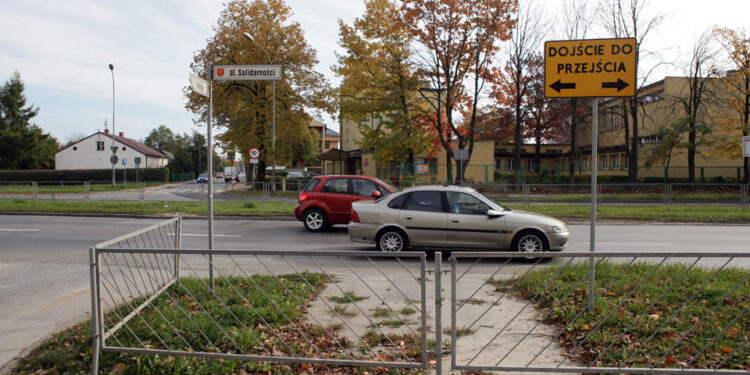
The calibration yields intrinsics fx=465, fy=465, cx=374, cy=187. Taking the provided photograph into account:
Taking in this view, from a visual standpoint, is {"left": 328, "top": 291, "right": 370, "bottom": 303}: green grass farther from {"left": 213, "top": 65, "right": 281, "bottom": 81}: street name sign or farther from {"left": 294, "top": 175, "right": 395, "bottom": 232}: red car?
{"left": 294, "top": 175, "right": 395, "bottom": 232}: red car

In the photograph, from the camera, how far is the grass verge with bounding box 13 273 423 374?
376 centimetres

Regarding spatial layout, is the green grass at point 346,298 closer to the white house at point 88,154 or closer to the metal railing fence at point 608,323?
the metal railing fence at point 608,323

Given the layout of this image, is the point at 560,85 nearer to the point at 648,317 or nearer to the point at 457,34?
the point at 648,317

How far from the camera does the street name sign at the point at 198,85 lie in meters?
5.21

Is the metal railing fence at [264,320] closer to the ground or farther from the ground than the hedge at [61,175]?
closer to the ground

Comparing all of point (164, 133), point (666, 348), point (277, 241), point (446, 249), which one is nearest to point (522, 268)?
point (446, 249)

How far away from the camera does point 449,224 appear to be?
29.4 feet

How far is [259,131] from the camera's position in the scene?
33844 mm

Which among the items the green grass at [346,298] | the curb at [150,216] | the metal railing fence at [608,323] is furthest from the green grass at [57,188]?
the metal railing fence at [608,323]

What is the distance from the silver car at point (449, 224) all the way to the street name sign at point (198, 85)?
464 cm

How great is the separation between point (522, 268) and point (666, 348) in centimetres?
396

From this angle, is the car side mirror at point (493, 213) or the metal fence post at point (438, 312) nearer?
the metal fence post at point (438, 312)

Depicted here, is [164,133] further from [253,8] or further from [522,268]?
[522,268]

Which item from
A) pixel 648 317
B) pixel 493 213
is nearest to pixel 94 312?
pixel 648 317
